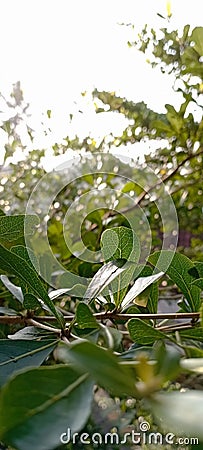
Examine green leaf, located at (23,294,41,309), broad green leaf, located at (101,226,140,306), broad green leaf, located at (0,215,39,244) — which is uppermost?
broad green leaf, located at (0,215,39,244)

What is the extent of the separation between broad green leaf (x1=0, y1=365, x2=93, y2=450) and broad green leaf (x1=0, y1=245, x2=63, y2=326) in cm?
12

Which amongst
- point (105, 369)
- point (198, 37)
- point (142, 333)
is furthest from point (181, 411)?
point (198, 37)

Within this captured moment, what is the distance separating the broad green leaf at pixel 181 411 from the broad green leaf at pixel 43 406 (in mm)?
33

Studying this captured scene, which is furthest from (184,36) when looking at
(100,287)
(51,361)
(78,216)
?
(100,287)

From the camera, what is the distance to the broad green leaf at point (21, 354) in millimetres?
289

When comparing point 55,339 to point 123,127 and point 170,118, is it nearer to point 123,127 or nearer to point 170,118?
point 170,118

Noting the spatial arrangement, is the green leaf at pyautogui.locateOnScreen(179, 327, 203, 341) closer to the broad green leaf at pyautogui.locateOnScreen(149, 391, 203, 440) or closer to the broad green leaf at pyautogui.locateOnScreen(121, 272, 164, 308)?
the broad green leaf at pyautogui.locateOnScreen(121, 272, 164, 308)

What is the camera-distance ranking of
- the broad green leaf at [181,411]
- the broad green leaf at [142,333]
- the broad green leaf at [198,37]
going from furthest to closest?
the broad green leaf at [198,37] < the broad green leaf at [142,333] < the broad green leaf at [181,411]

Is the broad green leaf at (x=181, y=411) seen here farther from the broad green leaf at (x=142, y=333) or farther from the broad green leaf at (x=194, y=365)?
the broad green leaf at (x=142, y=333)

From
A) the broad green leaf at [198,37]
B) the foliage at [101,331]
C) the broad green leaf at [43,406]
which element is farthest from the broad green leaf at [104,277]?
the broad green leaf at [198,37]

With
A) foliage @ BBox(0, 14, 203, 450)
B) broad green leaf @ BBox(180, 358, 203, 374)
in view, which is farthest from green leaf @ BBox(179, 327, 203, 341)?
broad green leaf @ BBox(180, 358, 203, 374)

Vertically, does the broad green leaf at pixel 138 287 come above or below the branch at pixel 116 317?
above

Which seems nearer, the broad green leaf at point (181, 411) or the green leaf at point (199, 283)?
the broad green leaf at point (181, 411)

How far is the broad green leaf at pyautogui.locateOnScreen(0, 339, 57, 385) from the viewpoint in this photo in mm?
289
